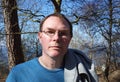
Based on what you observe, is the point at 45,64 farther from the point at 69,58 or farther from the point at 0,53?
the point at 0,53

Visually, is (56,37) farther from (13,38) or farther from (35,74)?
(13,38)

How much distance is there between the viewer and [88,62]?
2246 mm

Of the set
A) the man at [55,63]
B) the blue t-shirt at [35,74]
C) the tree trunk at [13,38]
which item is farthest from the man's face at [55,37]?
the tree trunk at [13,38]

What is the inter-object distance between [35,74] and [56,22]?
14.7 inches

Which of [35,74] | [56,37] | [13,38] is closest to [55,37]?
[56,37]

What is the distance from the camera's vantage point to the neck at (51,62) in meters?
2.07

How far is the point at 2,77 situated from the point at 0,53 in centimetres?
173

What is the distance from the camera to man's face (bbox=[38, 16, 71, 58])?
6.64ft

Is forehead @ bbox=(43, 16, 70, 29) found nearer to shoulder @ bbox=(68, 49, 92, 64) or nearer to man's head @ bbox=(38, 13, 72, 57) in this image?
man's head @ bbox=(38, 13, 72, 57)

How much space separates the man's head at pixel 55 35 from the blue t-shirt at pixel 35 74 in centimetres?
13

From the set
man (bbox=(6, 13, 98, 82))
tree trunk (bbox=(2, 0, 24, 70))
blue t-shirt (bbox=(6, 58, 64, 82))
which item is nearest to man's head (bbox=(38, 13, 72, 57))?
man (bbox=(6, 13, 98, 82))

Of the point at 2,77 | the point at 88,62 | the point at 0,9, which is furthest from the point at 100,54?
the point at 88,62

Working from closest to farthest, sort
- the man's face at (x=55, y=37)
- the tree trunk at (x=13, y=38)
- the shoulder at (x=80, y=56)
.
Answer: the man's face at (x=55, y=37)
the shoulder at (x=80, y=56)
the tree trunk at (x=13, y=38)

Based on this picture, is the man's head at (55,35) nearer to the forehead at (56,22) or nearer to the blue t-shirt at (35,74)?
the forehead at (56,22)
